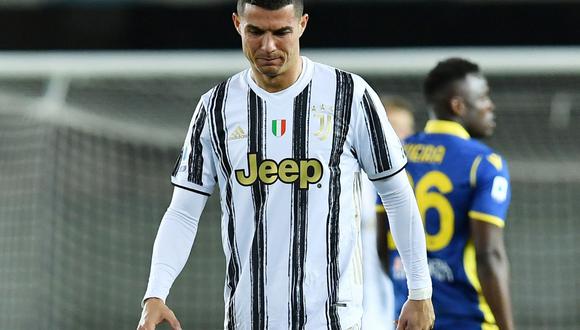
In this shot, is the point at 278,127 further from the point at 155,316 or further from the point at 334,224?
the point at 155,316

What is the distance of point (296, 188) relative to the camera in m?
3.47

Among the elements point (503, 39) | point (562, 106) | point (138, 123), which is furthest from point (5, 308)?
point (503, 39)

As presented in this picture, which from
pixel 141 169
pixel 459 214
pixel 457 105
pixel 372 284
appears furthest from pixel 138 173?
pixel 459 214

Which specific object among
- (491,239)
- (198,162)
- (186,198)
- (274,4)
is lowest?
(491,239)

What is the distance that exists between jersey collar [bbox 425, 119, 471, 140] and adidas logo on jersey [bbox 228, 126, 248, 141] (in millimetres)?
1327

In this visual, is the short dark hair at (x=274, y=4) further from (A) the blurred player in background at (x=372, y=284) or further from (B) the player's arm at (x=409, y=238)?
(A) the blurred player in background at (x=372, y=284)

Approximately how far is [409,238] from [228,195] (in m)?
0.55

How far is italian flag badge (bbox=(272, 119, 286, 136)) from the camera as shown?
139 inches

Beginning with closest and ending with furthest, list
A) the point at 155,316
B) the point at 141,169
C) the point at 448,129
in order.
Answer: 1. the point at 155,316
2. the point at 448,129
3. the point at 141,169

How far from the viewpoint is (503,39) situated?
12562 mm

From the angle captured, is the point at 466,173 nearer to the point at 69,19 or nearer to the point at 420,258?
the point at 420,258

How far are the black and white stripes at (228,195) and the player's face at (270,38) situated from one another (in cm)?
20

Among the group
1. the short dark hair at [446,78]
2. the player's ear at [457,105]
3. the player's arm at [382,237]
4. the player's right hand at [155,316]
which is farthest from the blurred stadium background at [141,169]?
the player's right hand at [155,316]

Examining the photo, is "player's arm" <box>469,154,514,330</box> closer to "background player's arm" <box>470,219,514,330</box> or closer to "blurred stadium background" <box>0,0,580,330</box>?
"background player's arm" <box>470,219,514,330</box>
